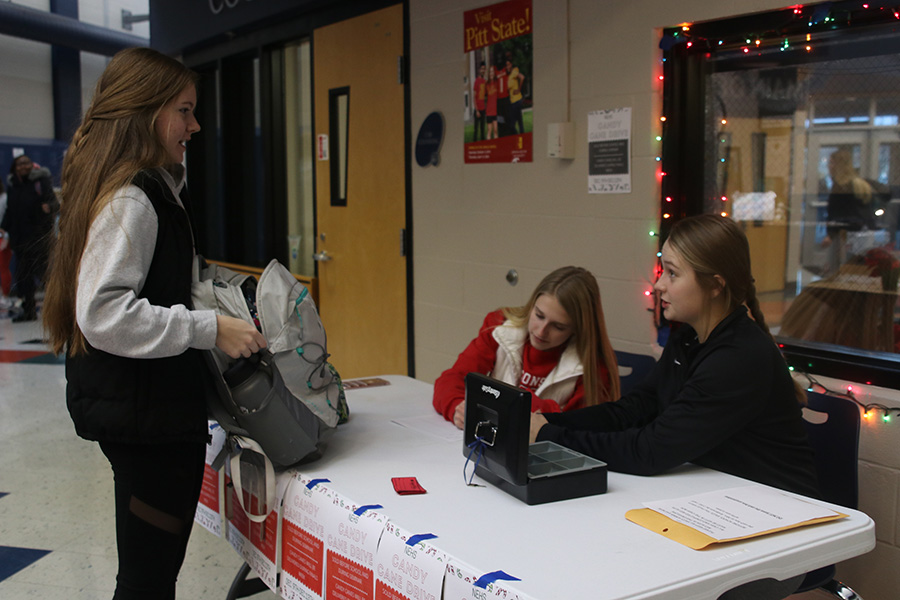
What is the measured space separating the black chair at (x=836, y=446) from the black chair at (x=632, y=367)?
1.91 feet

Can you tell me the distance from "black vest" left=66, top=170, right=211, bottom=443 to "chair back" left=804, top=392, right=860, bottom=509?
1.43 metres

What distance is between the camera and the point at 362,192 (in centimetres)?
424

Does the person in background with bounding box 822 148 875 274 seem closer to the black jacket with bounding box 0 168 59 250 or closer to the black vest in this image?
the black vest

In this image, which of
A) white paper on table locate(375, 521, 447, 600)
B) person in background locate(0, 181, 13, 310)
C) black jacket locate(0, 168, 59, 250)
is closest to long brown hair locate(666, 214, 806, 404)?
white paper on table locate(375, 521, 447, 600)

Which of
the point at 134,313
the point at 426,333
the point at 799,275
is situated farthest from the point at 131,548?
the point at 426,333

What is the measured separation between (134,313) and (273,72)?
414cm

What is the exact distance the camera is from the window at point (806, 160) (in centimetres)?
220

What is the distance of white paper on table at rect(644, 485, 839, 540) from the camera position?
132 cm

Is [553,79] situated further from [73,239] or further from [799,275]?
[73,239]

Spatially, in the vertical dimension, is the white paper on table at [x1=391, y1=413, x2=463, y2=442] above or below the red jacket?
below

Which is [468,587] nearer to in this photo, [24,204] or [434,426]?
[434,426]

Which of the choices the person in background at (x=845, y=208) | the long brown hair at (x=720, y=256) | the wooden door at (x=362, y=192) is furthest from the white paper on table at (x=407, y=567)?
the wooden door at (x=362, y=192)

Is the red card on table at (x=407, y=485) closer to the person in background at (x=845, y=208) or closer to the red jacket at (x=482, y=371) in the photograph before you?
the red jacket at (x=482, y=371)

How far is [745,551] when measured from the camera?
125cm
